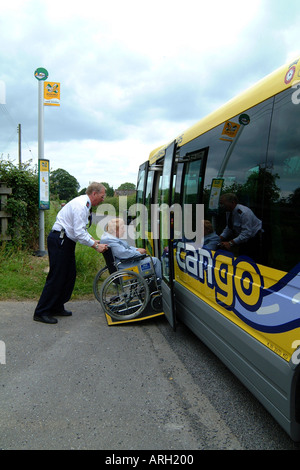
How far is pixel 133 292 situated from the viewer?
447 centimetres

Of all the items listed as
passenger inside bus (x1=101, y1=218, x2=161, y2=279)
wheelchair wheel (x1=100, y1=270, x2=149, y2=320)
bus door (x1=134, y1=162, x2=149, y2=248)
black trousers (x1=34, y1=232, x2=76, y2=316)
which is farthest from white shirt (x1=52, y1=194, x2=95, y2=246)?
bus door (x1=134, y1=162, x2=149, y2=248)

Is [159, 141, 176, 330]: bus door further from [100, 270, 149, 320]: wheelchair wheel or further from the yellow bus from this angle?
[100, 270, 149, 320]: wheelchair wheel

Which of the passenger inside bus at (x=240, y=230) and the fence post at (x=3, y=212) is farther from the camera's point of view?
the fence post at (x=3, y=212)

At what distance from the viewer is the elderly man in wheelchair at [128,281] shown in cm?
443

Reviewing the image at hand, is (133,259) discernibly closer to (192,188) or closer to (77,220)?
(77,220)

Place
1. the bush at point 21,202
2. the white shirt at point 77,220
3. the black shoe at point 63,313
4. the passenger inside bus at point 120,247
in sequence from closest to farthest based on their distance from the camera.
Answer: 1. the white shirt at point 77,220
2. the passenger inside bus at point 120,247
3. the black shoe at point 63,313
4. the bush at point 21,202

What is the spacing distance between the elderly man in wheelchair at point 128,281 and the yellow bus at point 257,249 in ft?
2.61

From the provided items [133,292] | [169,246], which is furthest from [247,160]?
[133,292]

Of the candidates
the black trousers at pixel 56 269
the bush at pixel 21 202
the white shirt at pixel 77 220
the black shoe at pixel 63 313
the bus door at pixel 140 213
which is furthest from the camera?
the bush at pixel 21 202

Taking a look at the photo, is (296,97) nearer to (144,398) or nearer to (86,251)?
(144,398)

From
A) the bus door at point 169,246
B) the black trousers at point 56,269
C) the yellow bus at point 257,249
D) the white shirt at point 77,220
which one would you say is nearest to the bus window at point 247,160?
the yellow bus at point 257,249

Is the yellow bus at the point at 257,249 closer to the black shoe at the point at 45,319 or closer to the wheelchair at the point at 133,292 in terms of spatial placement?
the wheelchair at the point at 133,292

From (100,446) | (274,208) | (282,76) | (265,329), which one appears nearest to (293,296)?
(265,329)

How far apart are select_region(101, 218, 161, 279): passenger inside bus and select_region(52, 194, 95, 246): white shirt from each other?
31cm
